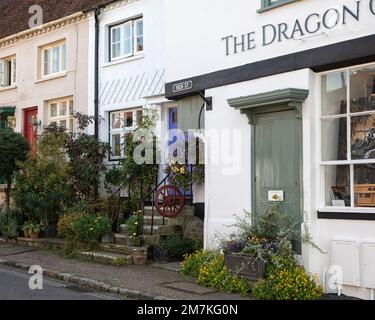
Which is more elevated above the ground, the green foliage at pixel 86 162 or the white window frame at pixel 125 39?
the white window frame at pixel 125 39

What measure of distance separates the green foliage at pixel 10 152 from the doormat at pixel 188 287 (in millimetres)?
7596

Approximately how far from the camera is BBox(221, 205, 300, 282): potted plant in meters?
8.71

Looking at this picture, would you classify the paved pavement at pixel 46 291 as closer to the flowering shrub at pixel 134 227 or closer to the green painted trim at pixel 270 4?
the flowering shrub at pixel 134 227

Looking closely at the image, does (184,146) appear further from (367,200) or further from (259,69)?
(367,200)

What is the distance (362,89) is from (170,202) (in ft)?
16.1

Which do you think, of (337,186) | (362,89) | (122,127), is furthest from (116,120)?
(362,89)

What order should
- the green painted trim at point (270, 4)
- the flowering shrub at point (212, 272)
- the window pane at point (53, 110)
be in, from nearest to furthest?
the flowering shrub at point (212, 272) → the green painted trim at point (270, 4) → the window pane at point (53, 110)

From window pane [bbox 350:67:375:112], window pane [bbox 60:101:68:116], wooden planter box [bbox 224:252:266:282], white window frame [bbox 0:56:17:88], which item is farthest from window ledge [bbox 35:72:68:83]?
window pane [bbox 350:67:375:112]

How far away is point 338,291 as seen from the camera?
8.58 m

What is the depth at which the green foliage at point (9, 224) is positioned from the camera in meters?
14.9

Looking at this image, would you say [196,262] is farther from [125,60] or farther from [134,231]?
[125,60]

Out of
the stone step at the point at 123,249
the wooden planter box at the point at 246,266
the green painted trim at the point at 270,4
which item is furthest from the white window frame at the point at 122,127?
the wooden planter box at the point at 246,266

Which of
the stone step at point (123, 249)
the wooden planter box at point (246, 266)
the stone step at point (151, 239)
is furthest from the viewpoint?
the stone step at point (151, 239)

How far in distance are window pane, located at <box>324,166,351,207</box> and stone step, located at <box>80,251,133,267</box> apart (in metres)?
4.35
